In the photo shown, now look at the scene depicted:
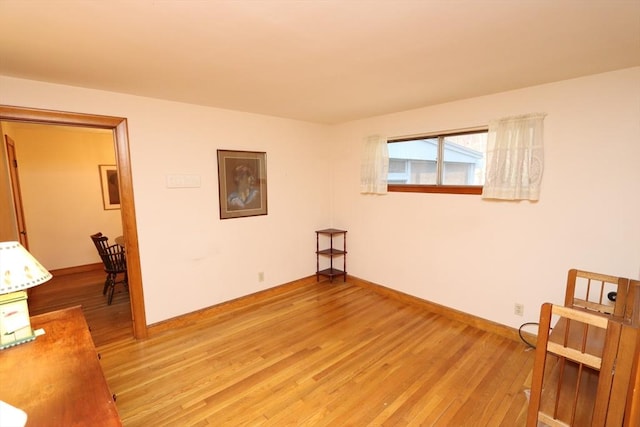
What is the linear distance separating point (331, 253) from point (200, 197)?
2.03m

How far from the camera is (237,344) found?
2775 mm

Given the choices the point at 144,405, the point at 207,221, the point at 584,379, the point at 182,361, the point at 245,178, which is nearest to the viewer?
the point at 584,379

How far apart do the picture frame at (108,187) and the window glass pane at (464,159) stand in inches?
208

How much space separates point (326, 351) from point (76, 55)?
2.87 meters

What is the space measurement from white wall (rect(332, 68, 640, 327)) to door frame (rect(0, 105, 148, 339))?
2759 mm

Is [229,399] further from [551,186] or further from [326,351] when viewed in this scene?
[551,186]

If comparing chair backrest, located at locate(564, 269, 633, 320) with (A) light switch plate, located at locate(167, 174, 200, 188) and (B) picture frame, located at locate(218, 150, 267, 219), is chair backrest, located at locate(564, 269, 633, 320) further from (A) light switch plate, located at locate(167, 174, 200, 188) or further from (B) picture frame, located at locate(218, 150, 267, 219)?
(A) light switch plate, located at locate(167, 174, 200, 188)

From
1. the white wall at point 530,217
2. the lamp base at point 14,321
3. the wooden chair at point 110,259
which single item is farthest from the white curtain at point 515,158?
the wooden chair at point 110,259

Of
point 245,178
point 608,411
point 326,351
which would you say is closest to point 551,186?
point 608,411

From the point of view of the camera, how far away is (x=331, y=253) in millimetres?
4371

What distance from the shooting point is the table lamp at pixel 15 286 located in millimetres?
1293

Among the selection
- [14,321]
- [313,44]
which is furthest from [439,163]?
[14,321]

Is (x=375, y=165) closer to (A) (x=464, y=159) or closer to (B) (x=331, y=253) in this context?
(A) (x=464, y=159)

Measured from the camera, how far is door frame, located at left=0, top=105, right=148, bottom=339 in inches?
91.2
